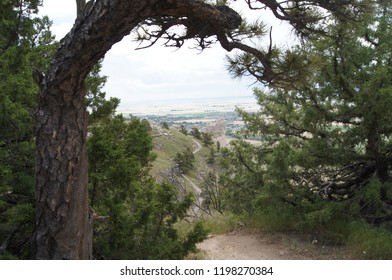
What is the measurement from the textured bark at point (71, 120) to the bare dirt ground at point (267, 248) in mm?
2643

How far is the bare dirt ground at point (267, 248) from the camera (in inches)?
224

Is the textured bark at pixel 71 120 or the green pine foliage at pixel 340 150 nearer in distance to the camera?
the textured bark at pixel 71 120

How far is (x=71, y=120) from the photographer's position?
3.39 metres

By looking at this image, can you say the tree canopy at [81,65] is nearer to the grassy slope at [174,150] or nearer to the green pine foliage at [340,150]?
the green pine foliage at [340,150]

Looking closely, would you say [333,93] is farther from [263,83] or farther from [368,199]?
[263,83]

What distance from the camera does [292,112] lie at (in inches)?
297

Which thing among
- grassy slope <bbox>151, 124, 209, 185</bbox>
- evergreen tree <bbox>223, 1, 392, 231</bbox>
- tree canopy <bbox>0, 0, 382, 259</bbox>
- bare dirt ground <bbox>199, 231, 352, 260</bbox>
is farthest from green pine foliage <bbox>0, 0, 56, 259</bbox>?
grassy slope <bbox>151, 124, 209, 185</bbox>

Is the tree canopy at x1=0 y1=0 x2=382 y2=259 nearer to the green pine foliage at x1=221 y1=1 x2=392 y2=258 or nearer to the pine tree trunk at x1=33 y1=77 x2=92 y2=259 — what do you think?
the pine tree trunk at x1=33 y1=77 x2=92 y2=259

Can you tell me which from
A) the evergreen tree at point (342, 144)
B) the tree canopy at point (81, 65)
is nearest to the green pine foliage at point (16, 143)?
the tree canopy at point (81, 65)

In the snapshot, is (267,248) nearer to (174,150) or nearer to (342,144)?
(342,144)

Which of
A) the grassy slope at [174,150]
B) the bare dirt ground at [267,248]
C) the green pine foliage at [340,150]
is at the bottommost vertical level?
the grassy slope at [174,150]

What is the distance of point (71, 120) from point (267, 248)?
4.08 meters

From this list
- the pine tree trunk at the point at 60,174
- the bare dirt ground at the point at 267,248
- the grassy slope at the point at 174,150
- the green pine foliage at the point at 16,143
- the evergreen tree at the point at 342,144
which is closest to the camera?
the pine tree trunk at the point at 60,174

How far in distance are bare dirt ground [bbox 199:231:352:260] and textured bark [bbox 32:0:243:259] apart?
2643mm
